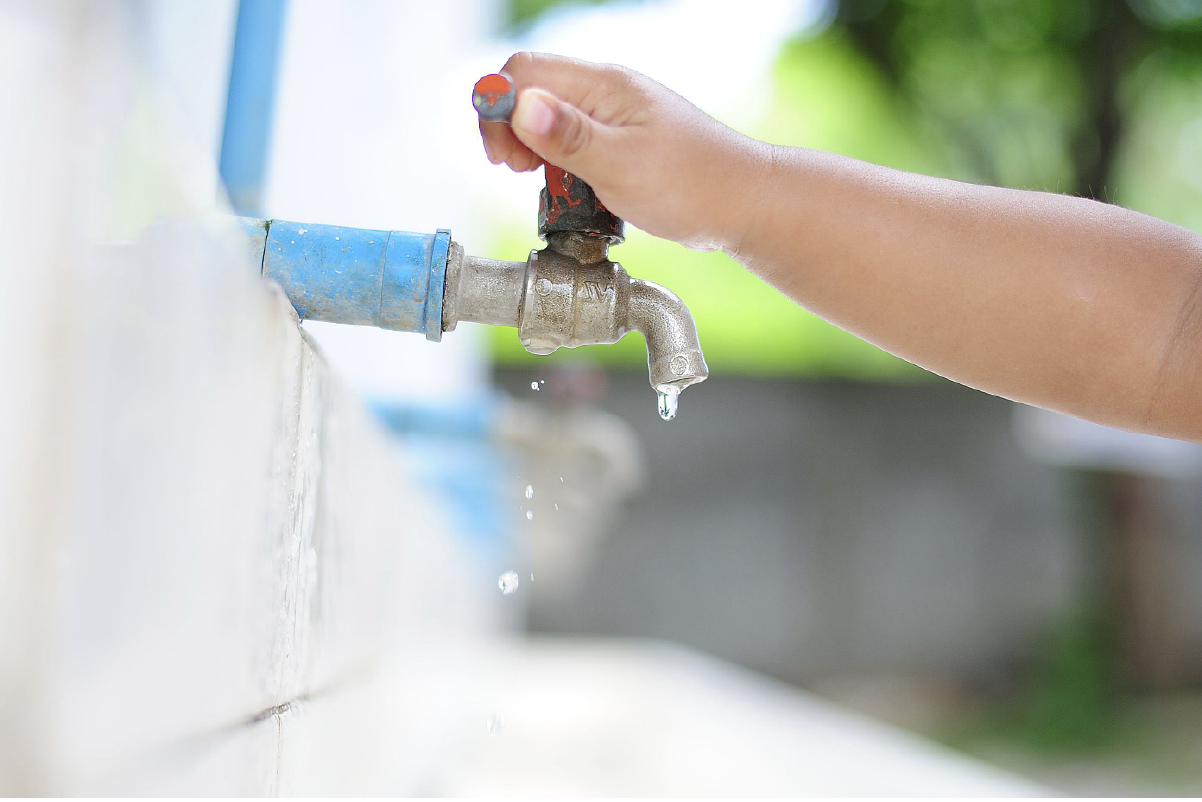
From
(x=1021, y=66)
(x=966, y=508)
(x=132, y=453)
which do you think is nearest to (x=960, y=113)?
(x=1021, y=66)

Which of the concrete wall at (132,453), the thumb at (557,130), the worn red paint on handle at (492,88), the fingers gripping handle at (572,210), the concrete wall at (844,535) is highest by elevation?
the worn red paint on handle at (492,88)

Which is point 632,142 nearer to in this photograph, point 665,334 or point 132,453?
point 665,334

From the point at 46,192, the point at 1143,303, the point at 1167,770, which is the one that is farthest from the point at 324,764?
the point at 1167,770

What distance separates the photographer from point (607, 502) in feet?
7.59

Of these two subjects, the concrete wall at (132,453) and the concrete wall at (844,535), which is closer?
the concrete wall at (132,453)

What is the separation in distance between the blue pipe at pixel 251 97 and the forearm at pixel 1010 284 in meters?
0.25

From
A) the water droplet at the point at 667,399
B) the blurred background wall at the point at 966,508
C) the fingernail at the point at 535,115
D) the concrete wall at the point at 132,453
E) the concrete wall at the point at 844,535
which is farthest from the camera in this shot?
the concrete wall at the point at 844,535

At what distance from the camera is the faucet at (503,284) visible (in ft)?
1.30

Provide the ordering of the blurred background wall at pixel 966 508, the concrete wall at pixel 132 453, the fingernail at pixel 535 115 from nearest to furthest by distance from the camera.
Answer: the concrete wall at pixel 132 453
the fingernail at pixel 535 115
the blurred background wall at pixel 966 508

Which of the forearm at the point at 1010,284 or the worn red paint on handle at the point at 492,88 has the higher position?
the worn red paint on handle at the point at 492,88

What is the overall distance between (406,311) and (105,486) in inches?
7.6

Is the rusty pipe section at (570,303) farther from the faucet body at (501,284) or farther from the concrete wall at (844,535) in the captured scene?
the concrete wall at (844,535)

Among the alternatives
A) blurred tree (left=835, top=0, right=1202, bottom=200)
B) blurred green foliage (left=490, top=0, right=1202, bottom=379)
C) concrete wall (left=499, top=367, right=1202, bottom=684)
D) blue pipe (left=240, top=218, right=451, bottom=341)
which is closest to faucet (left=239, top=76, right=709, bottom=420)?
blue pipe (left=240, top=218, right=451, bottom=341)

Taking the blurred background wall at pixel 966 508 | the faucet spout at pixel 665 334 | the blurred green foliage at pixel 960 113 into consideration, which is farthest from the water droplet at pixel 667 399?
the blurred green foliage at pixel 960 113
